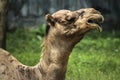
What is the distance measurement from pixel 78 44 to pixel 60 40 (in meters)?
7.27

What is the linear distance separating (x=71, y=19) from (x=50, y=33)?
0.30m

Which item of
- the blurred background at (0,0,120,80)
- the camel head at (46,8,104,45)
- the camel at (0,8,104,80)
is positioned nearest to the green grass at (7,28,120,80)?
the blurred background at (0,0,120,80)

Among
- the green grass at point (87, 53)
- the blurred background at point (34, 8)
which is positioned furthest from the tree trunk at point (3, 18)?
the blurred background at point (34, 8)

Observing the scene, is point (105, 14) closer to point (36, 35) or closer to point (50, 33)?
point (36, 35)

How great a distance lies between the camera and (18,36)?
47.9ft

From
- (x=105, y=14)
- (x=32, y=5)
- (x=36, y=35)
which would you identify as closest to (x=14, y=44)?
(x=36, y=35)

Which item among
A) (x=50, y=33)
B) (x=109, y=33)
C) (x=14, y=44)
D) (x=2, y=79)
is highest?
(x=50, y=33)

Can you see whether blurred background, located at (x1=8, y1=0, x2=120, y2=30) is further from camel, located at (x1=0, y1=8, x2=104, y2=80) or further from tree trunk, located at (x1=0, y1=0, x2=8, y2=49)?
camel, located at (x1=0, y1=8, x2=104, y2=80)

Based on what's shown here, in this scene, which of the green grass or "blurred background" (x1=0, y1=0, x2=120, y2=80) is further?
"blurred background" (x1=0, y1=0, x2=120, y2=80)

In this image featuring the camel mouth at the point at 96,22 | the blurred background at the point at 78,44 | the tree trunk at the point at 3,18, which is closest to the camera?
the camel mouth at the point at 96,22

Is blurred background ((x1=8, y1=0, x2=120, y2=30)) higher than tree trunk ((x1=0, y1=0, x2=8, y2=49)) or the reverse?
the reverse

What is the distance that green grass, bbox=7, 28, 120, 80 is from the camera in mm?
9242

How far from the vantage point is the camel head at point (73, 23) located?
638 centimetres

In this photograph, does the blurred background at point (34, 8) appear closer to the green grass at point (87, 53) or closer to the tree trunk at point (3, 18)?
the green grass at point (87, 53)
